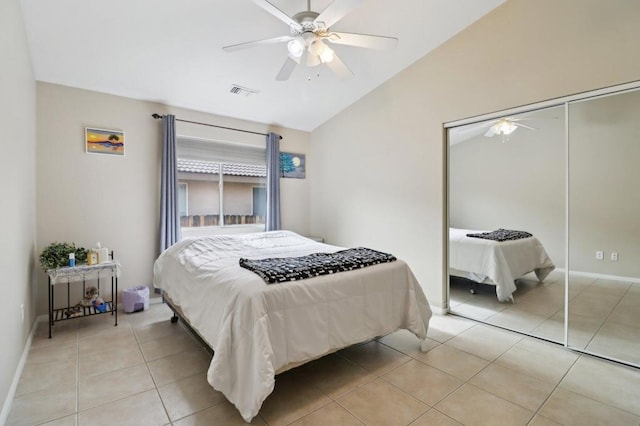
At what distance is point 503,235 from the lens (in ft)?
10.3

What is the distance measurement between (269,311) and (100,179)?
3.00 m

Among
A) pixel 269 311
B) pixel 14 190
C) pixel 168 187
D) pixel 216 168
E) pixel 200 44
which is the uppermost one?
pixel 200 44

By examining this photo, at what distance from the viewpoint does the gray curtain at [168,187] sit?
12.5 ft

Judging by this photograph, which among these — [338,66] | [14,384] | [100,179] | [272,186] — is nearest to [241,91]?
[272,186]

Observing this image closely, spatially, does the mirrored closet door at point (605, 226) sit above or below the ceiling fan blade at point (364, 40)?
below

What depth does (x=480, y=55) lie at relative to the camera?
121 inches

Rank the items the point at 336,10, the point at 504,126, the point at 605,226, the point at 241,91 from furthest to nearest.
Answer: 1. the point at 241,91
2. the point at 504,126
3. the point at 605,226
4. the point at 336,10

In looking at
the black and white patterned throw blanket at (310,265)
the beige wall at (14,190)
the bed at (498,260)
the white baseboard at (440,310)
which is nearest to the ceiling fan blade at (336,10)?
the black and white patterned throw blanket at (310,265)

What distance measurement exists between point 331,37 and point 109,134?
9.57 feet

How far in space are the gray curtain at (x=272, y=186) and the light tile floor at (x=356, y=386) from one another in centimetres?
224

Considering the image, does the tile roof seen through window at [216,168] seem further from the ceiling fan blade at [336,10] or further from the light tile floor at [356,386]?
the ceiling fan blade at [336,10]

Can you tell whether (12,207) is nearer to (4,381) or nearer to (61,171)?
(4,381)

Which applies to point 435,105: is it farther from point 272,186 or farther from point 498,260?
point 272,186

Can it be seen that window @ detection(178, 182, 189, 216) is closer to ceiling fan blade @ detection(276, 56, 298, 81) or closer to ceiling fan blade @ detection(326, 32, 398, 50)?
ceiling fan blade @ detection(276, 56, 298, 81)
